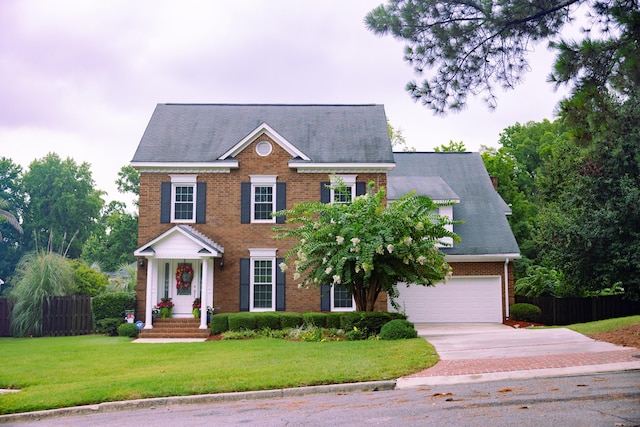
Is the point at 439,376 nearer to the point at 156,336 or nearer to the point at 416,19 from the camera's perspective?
the point at 416,19

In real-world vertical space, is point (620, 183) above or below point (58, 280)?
above

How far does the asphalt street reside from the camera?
7.76 metres

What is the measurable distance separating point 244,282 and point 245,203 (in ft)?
9.13

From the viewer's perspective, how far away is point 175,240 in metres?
22.2

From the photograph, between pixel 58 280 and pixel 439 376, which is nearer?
pixel 439 376

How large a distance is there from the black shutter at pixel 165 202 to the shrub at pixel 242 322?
4.85 m

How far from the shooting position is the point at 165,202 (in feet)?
76.8

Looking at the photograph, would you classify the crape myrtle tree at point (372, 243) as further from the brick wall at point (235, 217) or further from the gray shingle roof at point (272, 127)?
the gray shingle roof at point (272, 127)

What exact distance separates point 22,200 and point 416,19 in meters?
53.6

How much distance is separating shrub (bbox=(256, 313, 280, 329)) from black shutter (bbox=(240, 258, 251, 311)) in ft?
7.48

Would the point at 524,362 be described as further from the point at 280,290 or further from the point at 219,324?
the point at 280,290

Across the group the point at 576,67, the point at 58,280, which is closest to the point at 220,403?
the point at 576,67

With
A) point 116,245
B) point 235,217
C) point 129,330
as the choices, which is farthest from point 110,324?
point 116,245

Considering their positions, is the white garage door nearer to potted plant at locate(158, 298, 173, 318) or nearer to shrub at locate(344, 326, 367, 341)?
shrub at locate(344, 326, 367, 341)
